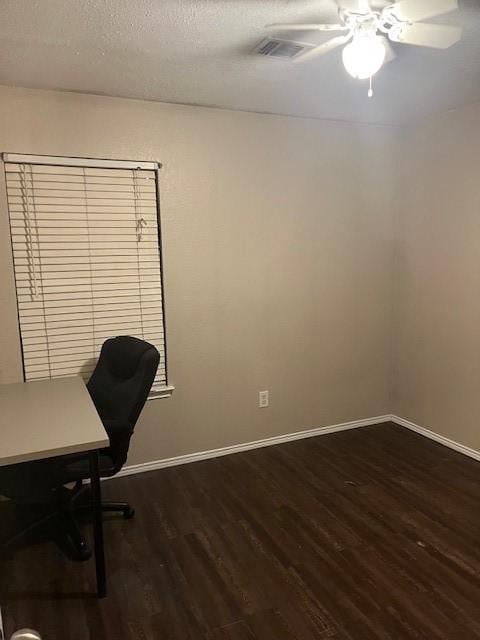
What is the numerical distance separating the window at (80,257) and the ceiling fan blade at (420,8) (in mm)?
1721

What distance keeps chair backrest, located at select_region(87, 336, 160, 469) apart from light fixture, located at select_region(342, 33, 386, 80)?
155 centimetres

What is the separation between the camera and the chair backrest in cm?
241

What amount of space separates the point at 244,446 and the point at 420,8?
284 centimetres

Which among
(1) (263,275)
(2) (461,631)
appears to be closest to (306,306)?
(1) (263,275)

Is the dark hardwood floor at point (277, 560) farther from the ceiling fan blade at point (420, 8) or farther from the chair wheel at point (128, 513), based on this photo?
the ceiling fan blade at point (420, 8)

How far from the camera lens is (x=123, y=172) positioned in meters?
3.06

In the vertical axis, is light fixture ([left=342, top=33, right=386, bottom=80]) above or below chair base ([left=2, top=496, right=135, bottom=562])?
above

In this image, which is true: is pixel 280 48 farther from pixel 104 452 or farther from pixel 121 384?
pixel 104 452

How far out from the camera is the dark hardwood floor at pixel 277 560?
198cm

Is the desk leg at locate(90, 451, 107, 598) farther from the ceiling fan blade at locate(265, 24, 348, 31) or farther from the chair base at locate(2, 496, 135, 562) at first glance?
the ceiling fan blade at locate(265, 24, 348, 31)

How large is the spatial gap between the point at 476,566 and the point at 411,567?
0.99ft

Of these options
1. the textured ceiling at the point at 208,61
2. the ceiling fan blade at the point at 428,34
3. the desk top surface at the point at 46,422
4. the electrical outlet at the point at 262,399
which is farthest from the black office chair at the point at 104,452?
the ceiling fan blade at the point at 428,34

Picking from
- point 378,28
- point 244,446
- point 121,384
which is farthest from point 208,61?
point 244,446

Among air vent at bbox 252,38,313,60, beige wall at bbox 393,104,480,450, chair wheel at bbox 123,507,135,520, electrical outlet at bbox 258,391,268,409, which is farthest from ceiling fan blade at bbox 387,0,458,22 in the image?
chair wheel at bbox 123,507,135,520
